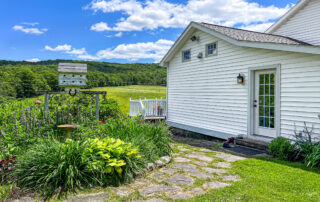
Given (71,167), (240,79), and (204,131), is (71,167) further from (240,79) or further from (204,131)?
(204,131)

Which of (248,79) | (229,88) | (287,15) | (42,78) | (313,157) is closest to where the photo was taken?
(313,157)

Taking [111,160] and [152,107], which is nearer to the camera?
[111,160]

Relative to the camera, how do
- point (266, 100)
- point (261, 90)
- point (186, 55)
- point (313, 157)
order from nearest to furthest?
1. point (313, 157)
2. point (266, 100)
3. point (261, 90)
4. point (186, 55)

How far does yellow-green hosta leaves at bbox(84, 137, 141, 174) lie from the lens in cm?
300

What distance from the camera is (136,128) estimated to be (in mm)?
4480

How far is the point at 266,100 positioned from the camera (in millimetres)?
6031

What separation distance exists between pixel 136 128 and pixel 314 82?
388cm

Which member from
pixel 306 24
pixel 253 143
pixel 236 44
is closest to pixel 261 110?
pixel 253 143

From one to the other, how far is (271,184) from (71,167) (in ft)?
8.72

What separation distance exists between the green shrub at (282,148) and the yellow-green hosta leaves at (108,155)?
121 inches

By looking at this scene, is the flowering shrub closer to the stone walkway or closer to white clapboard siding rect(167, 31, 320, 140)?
the stone walkway

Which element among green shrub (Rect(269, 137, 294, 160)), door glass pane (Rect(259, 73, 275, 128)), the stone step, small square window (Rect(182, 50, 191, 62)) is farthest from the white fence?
green shrub (Rect(269, 137, 294, 160))

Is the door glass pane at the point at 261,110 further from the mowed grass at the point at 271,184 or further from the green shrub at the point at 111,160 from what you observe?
the green shrub at the point at 111,160

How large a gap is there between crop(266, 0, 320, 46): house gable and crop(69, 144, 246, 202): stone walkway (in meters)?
6.08
